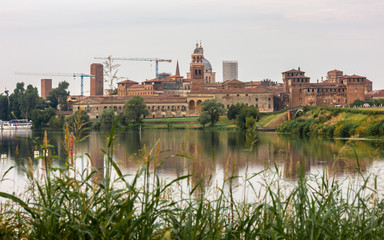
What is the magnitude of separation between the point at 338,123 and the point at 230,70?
258 ft

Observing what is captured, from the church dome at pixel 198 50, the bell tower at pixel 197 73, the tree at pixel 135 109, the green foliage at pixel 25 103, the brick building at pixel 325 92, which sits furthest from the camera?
the church dome at pixel 198 50

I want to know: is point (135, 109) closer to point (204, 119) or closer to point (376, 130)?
point (204, 119)

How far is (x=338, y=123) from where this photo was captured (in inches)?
1350

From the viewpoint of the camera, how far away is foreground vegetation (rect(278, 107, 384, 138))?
1163 inches

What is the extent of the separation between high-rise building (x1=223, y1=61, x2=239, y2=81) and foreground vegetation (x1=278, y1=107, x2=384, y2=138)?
6898 centimetres

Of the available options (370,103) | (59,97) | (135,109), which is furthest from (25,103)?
(370,103)

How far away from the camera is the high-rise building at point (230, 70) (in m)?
112

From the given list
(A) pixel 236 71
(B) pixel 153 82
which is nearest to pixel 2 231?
(B) pixel 153 82

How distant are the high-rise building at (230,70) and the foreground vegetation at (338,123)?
2716 inches

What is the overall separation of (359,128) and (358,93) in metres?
44.4

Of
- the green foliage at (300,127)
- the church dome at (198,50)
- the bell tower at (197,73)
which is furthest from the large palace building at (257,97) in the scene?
the green foliage at (300,127)

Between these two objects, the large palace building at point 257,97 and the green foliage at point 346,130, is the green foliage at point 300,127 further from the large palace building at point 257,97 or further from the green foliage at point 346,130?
the large palace building at point 257,97

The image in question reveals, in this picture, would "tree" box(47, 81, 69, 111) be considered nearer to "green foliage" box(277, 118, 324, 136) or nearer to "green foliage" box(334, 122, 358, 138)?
"green foliage" box(277, 118, 324, 136)

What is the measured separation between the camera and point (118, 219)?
127 inches
